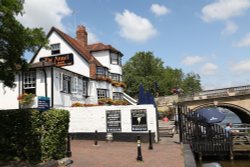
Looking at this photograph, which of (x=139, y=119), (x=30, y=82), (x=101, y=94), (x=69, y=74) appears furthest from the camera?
(x=101, y=94)

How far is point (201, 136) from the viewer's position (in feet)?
70.1

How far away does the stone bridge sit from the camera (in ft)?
148

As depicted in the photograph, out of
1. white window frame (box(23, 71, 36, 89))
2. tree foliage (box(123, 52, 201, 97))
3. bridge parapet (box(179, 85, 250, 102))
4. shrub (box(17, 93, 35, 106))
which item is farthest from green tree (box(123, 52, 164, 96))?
shrub (box(17, 93, 35, 106))

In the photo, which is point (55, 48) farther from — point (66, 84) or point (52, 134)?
point (52, 134)

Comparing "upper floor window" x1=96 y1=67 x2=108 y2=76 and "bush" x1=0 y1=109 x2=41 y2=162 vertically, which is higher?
"upper floor window" x1=96 y1=67 x2=108 y2=76

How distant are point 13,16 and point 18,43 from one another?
3.19ft

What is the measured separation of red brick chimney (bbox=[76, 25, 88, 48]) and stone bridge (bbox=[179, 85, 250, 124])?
16.1 meters

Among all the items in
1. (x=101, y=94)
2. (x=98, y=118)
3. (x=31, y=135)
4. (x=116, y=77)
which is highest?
(x=116, y=77)

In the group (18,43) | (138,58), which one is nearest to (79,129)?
(18,43)

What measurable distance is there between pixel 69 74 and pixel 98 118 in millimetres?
7770

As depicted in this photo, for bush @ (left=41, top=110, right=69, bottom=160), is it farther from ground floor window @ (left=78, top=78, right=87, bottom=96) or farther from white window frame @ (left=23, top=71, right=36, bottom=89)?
ground floor window @ (left=78, top=78, right=87, bottom=96)

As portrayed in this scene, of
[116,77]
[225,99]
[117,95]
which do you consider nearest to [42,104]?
[117,95]

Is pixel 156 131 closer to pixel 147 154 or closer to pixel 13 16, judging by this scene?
pixel 147 154

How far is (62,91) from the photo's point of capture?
91.4 ft
